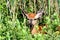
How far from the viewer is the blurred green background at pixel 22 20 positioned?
9.36 ft

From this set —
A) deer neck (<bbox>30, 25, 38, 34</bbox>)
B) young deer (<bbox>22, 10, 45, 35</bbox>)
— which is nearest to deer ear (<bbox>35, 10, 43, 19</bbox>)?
young deer (<bbox>22, 10, 45, 35</bbox>)

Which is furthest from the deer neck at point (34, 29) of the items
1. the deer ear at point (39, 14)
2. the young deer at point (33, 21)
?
the deer ear at point (39, 14)

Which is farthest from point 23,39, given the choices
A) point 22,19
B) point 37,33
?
point 22,19

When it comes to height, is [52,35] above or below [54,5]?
below

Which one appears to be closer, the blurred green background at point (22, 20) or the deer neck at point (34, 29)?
the blurred green background at point (22, 20)

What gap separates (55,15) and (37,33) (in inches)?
13.6

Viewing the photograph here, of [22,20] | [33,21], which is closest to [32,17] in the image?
[33,21]

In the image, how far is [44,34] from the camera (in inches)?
115

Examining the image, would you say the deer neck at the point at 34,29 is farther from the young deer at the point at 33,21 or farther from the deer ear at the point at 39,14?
the deer ear at the point at 39,14

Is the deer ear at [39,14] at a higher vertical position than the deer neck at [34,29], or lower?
higher

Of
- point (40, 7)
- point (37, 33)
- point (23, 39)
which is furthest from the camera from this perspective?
point (40, 7)

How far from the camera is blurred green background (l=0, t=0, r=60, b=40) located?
9.36 ft

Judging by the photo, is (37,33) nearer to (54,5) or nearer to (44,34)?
(44,34)

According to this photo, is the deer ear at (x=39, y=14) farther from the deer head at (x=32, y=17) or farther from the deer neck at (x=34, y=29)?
the deer neck at (x=34, y=29)
